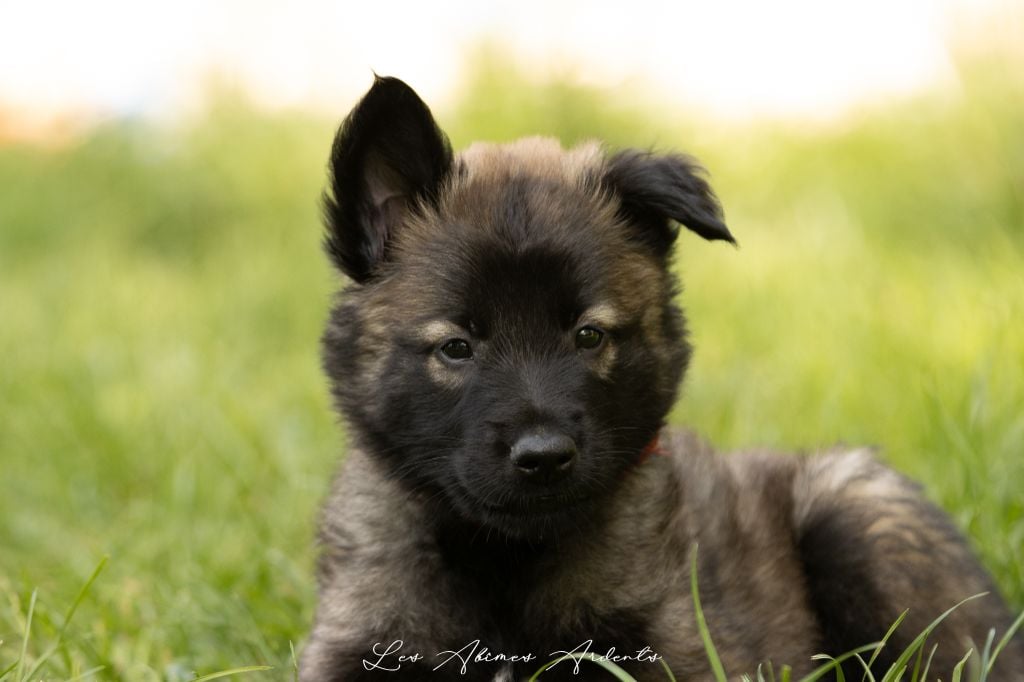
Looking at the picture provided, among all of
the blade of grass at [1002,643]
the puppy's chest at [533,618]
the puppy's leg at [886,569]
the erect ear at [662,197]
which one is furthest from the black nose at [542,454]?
the puppy's leg at [886,569]

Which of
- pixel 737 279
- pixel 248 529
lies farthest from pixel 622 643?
pixel 737 279

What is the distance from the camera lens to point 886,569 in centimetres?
369

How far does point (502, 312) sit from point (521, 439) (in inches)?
12.7

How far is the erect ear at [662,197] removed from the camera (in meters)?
3.24

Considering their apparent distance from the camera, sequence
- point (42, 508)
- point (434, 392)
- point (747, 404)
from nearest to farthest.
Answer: point (434, 392) → point (42, 508) → point (747, 404)

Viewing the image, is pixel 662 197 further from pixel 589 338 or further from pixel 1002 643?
pixel 1002 643

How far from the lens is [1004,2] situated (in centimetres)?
768

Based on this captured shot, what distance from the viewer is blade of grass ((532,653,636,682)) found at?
9.45 feet

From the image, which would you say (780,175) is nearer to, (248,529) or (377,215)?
(248,529)

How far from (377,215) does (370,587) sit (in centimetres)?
97

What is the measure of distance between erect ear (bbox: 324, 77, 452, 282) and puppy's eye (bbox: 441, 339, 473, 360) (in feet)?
1.25

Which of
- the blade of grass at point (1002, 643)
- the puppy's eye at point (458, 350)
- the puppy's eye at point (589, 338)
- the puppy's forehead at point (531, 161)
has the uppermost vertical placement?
the puppy's forehead at point (531, 161)

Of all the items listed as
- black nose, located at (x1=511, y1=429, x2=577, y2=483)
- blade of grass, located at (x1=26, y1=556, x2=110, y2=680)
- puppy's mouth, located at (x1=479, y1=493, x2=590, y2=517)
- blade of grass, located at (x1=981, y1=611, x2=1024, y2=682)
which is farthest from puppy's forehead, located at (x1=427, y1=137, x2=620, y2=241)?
blade of grass, located at (x1=981, y1=611, x2=1024, y2=682)

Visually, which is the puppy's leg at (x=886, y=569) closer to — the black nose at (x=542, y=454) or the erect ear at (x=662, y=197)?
the erect ear at (x=662, y=197)
